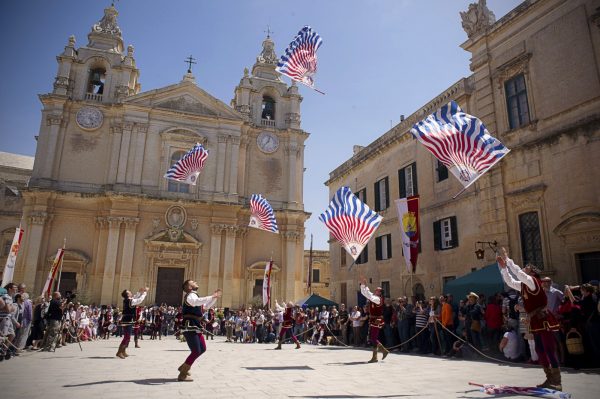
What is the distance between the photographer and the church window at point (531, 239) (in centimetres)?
1325

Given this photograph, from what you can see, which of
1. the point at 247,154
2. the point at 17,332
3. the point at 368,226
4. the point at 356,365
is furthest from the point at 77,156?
the point at 356,365

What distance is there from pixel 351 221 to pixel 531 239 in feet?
21.3

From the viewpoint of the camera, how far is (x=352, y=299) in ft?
83.1

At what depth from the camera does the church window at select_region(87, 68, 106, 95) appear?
29562 mm

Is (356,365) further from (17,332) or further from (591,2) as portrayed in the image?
(591,2)

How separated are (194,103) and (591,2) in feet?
80.2

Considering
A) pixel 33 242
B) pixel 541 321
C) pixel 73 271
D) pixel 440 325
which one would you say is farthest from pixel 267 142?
pixel 541 321

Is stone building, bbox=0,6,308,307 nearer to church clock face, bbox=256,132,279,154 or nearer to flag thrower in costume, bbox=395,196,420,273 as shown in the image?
church clock face, bbox=256,132,279,154

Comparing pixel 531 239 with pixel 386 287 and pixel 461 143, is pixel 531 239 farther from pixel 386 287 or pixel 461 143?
pixel 386 287

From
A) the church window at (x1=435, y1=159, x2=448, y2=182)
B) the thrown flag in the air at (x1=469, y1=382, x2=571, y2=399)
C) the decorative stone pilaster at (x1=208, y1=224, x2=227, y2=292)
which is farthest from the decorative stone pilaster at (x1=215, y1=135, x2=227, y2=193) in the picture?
the thrown flag in the air at (x1=469, y1=382, x2=571, y2=399)

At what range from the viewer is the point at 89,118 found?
2798 cm

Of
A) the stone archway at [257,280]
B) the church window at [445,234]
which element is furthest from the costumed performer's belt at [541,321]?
the stone archway at [257,280]

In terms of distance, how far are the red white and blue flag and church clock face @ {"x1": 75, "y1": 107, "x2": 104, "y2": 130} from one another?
25041mm

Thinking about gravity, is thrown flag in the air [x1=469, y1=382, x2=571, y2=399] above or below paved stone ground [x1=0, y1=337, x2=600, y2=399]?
above
